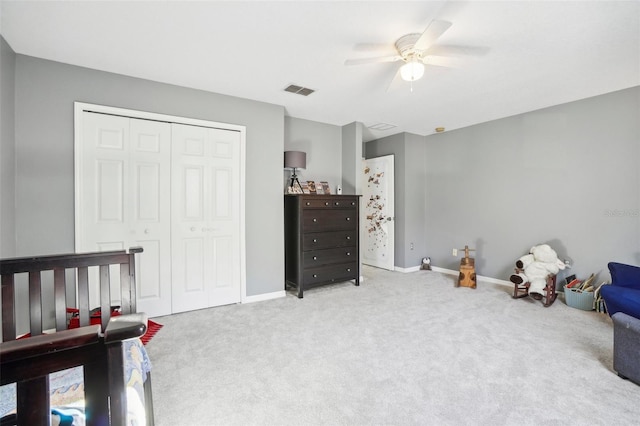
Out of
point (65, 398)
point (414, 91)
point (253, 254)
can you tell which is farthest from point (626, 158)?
point (65, 398)

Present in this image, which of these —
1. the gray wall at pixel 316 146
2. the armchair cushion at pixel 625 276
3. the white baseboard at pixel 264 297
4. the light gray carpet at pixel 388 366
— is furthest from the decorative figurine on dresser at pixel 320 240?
the armchair cushion at pixel 625 276

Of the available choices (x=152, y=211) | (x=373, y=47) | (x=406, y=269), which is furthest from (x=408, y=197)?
(x=152, y=211)

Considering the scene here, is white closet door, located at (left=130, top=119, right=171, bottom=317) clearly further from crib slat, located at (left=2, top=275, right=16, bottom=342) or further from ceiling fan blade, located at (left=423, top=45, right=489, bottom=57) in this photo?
ceiling fan blade, located at (left=423, top=45, right=489, bottom=57)

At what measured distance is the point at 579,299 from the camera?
10.3 ft

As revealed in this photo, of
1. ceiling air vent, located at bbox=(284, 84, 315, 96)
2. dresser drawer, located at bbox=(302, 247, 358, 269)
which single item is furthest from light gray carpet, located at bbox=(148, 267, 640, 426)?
ceiling air vent, located at bbox=(284, 84, 315, 96)

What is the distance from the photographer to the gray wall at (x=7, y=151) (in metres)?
2.18

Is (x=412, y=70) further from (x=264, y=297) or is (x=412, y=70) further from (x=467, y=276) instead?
(x=467, y=276)

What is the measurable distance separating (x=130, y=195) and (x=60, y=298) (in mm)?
1651

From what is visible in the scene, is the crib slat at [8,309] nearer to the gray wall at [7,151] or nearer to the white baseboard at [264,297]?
the gray wall at [7,151]

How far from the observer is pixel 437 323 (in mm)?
2791

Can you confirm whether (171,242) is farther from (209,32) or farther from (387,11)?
(387,11)

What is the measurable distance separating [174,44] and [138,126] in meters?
0.98

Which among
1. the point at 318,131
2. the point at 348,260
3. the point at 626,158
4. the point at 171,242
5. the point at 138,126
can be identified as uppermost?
the point at 318,131

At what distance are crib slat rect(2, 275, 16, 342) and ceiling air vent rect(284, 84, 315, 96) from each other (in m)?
2.65
